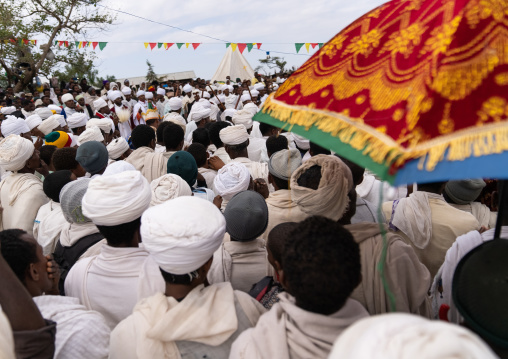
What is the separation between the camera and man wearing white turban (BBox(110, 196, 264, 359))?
5.65 feet

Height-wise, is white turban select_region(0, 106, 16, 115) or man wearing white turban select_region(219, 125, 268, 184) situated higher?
white turban select_region(0, 106, 16, 115)

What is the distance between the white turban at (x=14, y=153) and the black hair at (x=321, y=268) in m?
3.69

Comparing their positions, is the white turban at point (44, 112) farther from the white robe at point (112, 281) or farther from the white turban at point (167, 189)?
the white robe at point (112, 281)

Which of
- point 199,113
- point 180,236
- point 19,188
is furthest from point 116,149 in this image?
point 180,236

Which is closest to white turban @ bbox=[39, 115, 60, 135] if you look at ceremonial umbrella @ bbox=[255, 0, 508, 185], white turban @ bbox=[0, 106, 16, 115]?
white turban @ bbox=[0, 106, 16, 115]

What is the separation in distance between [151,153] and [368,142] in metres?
3.89

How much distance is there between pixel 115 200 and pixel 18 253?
53 cm

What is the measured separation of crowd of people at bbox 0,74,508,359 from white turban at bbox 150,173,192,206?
1cm

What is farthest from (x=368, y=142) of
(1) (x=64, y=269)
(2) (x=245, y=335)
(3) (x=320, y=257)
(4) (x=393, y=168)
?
(1) (x=64, y=269)

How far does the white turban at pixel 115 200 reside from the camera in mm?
2393

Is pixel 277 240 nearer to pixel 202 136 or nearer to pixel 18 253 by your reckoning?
pixel 18 253

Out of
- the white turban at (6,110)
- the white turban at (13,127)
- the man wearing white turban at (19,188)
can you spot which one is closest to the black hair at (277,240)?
the man wearing white turban at (19,188)

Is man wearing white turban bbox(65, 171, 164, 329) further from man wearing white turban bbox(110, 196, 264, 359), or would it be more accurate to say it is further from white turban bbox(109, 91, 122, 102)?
white turban bbox(109, 91, 122, 102)

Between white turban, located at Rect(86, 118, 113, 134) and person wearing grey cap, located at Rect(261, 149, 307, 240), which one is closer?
person wearing grey cap, located at Rect(261, 149, 307, 240)
